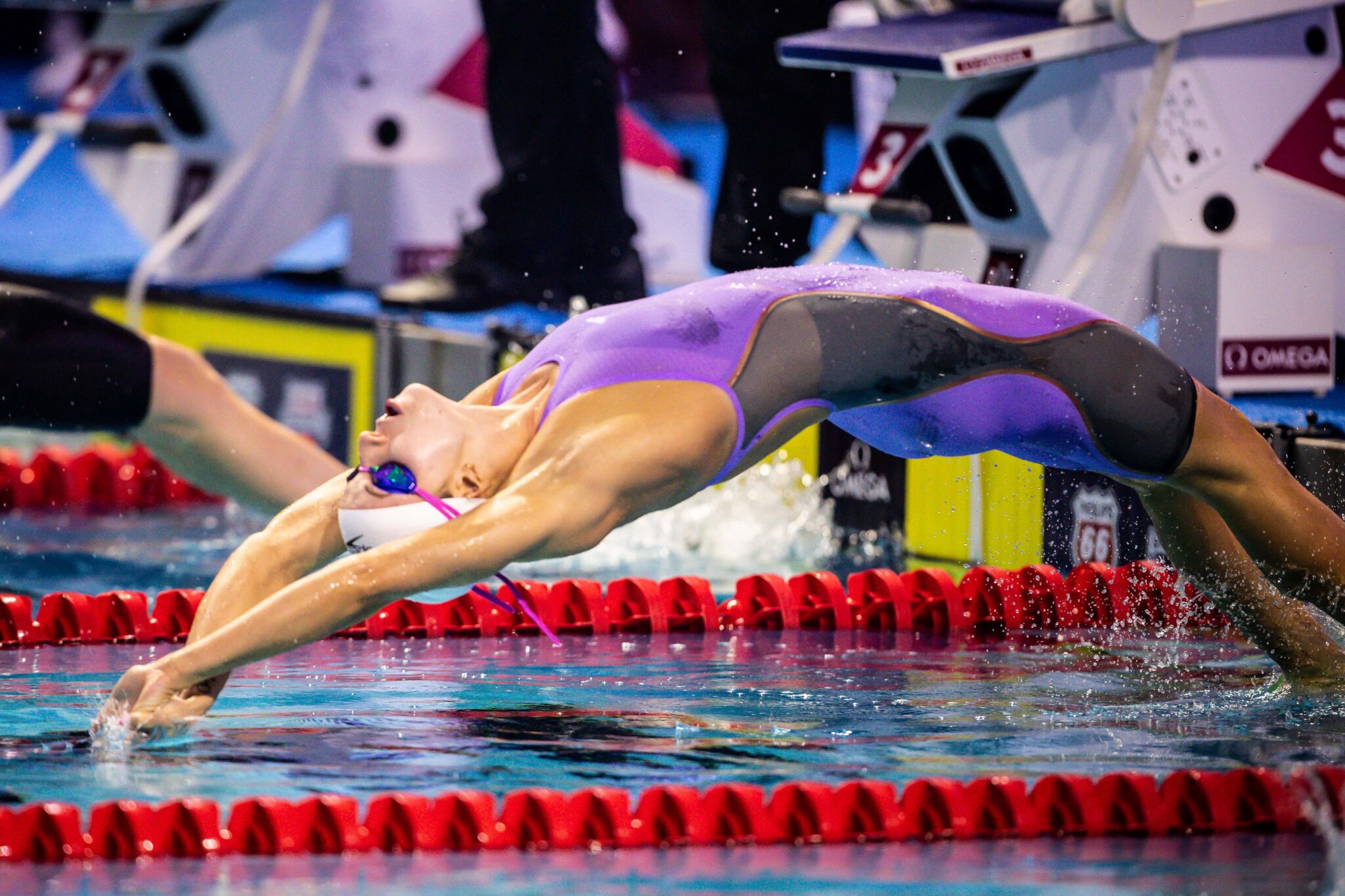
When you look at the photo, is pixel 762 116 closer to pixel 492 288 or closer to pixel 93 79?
pixel 492 288

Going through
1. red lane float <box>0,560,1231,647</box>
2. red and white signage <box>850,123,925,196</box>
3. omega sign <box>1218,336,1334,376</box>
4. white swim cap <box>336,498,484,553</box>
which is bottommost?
red lane float <box>0,560,1231,647</box>

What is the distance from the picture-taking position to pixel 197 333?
278 inches

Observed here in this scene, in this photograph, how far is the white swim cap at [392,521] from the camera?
9.78 ft

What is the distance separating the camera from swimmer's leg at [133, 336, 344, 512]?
13.8ft

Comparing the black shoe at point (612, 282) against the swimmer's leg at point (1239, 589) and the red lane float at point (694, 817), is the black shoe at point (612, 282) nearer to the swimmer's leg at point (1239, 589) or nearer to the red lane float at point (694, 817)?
the swimmer's leg at point (1239, 589)

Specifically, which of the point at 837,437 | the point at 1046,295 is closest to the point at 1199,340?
the point at 837,437

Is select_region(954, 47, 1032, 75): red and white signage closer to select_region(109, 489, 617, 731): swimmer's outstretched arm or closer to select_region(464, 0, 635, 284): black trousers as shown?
select_region(464, 0, 635, 284): black trousers

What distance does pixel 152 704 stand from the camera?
3.03 m

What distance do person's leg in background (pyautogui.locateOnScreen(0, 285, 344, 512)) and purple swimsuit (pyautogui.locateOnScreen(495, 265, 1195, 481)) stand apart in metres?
1.11

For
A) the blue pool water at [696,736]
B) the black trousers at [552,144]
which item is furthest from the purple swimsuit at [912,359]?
the black trousers at [552,144]

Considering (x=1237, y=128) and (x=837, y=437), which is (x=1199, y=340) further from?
(x=837, y=437)

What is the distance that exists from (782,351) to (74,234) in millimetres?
8349

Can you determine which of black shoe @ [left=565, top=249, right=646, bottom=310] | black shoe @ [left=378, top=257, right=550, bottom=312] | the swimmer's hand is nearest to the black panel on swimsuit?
the swimmer's hand

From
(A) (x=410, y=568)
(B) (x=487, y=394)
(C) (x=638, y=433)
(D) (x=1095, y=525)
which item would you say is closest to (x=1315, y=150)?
(D) (x=1095, y=525)
